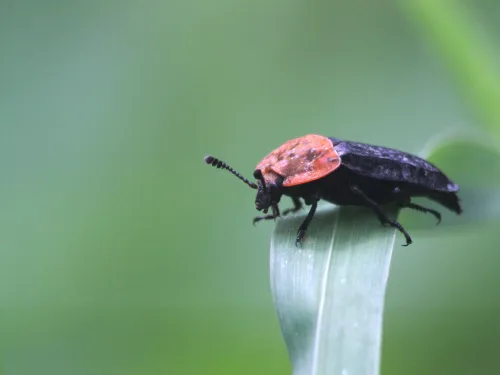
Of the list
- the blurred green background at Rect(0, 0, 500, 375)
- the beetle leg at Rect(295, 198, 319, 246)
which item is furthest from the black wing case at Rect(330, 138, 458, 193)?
the blurred green background at Rect(0, 0, 500, 375)

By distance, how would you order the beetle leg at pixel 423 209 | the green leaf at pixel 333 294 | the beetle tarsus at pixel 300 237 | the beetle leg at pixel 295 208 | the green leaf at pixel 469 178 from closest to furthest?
the green leaf at pixel 333 294, the beetle tarsus at pixel 300 237, the green leaf at pixel 469 178, the beetle leg at pixel 423 209, the beetle leg at pixel 295 208

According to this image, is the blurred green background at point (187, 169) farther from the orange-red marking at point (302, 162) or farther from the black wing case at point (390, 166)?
the orange-red marking at point (302, 162)

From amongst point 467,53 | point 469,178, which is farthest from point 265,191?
point 467,53

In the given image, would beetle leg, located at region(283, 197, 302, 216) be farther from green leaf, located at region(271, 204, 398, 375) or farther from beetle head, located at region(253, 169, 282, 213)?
green leaf, located at region(271, 204, 398, 375)

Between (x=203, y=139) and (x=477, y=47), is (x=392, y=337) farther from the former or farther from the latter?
(x=203, y=139)

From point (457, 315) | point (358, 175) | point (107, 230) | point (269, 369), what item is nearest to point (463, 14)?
point (358, 175)

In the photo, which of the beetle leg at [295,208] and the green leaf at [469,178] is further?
the beetle leg at [295,208]

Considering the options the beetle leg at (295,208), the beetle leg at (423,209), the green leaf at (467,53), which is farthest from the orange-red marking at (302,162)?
the green leaf at (467,53)
